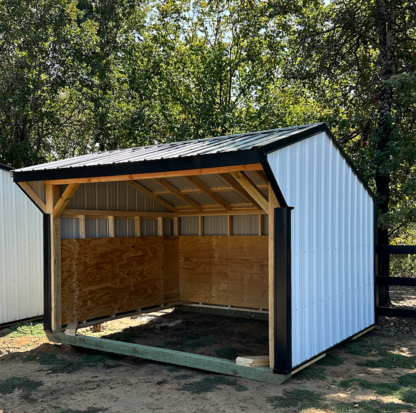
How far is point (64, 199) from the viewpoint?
7.83 metres

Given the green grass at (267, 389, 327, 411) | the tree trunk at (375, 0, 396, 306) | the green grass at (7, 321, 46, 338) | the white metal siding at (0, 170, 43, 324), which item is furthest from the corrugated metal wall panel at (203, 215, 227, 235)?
the green grass at (267, 389, 327, 411)

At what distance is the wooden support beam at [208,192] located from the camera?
8.92 meters

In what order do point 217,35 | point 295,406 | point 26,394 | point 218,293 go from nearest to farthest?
point 295,406 → point 26,394 → point 218,293 → point 217,35

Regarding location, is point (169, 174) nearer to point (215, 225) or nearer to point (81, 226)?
point (81, 226)

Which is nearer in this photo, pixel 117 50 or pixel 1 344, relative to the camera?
pixel 1 344

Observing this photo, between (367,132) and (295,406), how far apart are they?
806 centimetres

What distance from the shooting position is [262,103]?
60.2 ft

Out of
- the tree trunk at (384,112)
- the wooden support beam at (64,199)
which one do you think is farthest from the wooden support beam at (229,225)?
the wooden support beam at (64,199)

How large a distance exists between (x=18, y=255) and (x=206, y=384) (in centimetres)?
557

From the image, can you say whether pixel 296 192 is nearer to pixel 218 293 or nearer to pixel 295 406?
pixel 295 406

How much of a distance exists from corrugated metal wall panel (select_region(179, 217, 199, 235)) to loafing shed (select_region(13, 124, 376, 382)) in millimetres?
33

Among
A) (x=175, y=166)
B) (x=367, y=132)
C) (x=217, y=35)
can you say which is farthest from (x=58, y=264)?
(x=217, y=35)

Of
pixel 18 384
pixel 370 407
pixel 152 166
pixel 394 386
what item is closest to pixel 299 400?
pixel 370 407

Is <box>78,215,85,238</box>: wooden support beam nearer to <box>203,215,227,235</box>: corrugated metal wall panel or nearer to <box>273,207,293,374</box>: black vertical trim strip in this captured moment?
<box>203,215,227,235</box>: corrugated metal wall panel
